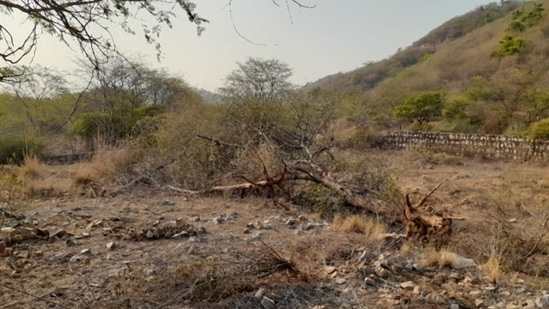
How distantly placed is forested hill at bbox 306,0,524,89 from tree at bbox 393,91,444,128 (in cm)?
2803

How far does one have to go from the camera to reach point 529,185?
8.80 meters

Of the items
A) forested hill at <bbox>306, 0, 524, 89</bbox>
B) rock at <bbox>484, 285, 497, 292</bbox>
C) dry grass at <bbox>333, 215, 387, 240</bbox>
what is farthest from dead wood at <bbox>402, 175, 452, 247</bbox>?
forested hill at <bbox>306, 0, 524, 89</bbox>

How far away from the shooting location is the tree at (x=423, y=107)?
65.8 feet

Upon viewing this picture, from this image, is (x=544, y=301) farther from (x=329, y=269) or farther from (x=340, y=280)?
(x=329, y=269)

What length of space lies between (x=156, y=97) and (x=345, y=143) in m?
8.21

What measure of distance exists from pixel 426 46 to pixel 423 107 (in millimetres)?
43801

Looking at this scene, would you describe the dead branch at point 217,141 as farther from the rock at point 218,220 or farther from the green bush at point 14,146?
the green bush at point 14,146

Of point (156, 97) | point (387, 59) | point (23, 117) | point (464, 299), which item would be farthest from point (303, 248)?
point (387, 59)

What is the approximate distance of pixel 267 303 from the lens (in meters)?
2.92

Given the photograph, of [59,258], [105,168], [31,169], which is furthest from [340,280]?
[31,169]

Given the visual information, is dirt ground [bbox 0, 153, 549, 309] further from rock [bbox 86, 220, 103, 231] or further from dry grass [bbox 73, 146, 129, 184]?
dry grass [bbox 73, 146, 129, 184]

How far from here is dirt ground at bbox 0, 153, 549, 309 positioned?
9.91 ft

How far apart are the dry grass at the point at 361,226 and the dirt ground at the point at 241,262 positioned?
0.41ft

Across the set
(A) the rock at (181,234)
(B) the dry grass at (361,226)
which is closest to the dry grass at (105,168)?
(A) the rock at (181,234)
